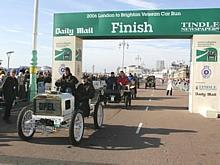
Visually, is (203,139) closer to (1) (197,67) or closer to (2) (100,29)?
(1) (197,67)

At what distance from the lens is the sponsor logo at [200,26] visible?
1898 cm

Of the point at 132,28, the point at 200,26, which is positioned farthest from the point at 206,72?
the point at 132,28

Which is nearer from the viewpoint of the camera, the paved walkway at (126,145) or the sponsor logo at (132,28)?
the paved walkway at (126,145)

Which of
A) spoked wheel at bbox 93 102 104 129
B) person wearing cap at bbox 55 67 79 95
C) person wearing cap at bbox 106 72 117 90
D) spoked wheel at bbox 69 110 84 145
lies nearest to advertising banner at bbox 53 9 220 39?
person wearing cap at bbox 106 72 117 90

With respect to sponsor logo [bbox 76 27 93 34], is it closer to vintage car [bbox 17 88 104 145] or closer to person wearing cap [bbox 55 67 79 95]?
person wearing cap [bbox 55 67 79 95]

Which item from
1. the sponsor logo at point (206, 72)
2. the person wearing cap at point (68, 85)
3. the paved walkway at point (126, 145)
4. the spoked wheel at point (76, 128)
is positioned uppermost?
the sponsor logo at point (206, 72)

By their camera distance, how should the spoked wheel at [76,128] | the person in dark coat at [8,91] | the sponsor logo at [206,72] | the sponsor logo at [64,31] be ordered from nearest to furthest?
1. the spoked wheel at [76,128]
2. the person in dark coat at [8,91]
3. the sponsor logo at [206,72]
4. the sponsor logo at [64,31]

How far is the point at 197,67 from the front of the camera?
63.3 ft

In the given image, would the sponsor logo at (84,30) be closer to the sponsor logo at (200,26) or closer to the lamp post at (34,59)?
the lamp post at (34,59)

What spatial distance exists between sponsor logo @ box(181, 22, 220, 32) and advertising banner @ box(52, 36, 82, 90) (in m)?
5.63

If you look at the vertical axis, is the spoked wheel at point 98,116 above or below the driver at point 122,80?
below

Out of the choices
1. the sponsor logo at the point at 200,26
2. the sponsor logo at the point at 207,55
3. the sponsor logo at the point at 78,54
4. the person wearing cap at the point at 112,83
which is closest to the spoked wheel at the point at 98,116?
the sponsor logo at the point at 207,55

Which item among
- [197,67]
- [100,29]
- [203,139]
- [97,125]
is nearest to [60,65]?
[100,29]

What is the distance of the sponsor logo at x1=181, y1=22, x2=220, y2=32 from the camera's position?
19.0 m
